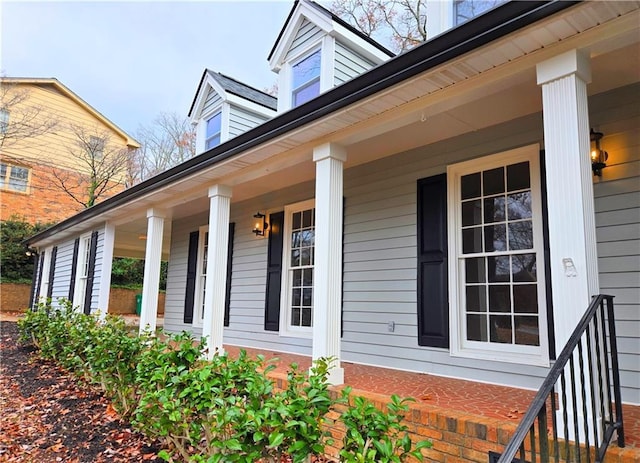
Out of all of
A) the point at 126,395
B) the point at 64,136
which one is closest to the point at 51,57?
the point at 64,136

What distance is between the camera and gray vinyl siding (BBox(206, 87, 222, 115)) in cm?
841

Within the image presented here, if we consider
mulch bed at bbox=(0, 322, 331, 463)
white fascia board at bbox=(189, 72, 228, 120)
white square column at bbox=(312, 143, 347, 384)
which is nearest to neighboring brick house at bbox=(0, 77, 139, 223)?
white fascia board at bbox=(189, 72, 228, 120)

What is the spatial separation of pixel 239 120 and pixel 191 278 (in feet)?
11.0

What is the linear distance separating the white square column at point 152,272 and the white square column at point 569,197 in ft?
20.0

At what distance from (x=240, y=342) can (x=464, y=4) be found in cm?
589

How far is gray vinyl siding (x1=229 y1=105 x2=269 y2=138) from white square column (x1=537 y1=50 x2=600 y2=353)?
21.0 feet

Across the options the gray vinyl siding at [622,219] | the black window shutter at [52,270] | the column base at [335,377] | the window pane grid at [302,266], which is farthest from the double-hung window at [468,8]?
the black window shutter at [52,270]

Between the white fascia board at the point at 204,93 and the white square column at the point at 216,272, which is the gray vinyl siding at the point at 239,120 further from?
the white square column at the point at 216,272

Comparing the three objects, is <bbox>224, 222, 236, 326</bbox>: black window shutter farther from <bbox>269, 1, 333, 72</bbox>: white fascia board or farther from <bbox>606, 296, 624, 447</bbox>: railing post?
<bbox>606, 296, 624, 447</bbox>: railing post

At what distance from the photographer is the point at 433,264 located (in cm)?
447

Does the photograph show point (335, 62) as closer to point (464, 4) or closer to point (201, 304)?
point (464, 4)

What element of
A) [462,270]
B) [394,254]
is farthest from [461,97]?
[394,254]

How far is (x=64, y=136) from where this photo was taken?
17.5 metres

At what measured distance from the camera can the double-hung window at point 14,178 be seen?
16062 millimetres
